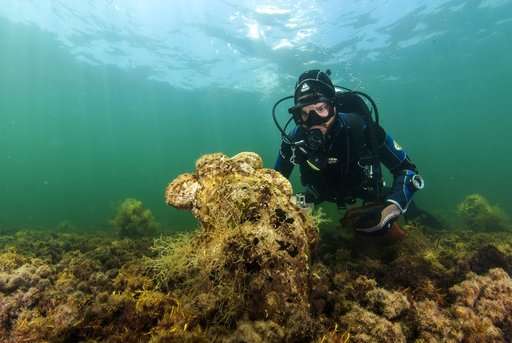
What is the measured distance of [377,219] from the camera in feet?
12.0

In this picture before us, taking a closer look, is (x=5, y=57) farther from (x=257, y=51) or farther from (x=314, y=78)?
(x=314, y=78)

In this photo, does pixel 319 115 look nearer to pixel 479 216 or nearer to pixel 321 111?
pixel 321 111

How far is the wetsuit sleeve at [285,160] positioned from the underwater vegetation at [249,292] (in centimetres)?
253

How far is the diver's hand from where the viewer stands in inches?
144

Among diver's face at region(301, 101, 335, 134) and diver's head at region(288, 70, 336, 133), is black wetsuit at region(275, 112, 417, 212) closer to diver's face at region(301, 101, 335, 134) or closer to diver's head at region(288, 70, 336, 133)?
diver's face at region(301, 101, 335, 134)

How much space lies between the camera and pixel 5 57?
3045cm

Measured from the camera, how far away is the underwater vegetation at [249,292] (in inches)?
87.9

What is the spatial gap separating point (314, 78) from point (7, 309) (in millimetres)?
5410

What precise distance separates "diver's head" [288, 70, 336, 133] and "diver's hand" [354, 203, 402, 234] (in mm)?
2084

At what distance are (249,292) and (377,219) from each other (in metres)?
2.17

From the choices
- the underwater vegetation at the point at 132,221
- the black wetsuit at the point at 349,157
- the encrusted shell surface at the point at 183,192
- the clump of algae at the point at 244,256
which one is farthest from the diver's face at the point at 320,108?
the underwater vegetation at the point at 132,221

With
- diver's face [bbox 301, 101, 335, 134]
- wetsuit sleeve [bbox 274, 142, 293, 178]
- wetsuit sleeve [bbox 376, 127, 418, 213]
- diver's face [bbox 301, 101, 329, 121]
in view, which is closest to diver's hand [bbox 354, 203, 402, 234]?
wetsuit sleeve [bbox 376, 127, 418, 213]

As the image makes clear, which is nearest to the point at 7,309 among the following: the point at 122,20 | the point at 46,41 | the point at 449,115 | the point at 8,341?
the point at 8,341

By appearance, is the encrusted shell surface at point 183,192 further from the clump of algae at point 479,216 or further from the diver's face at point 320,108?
the clump of algae at point 479,216
